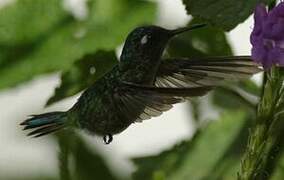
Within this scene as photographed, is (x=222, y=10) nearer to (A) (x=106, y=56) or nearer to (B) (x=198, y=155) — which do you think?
(A) (x=106, y=56)

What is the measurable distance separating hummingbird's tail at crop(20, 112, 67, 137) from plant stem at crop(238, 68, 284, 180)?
423 mm

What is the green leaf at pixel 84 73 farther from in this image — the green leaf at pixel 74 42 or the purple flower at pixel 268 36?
the purple flower at pixel 268 36

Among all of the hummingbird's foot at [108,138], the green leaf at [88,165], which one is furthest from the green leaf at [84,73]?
the hummingbird's foot at [108,138]

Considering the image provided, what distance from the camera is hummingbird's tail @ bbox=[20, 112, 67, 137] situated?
1816mm

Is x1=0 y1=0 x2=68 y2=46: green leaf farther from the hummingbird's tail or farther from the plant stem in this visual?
the plant stem

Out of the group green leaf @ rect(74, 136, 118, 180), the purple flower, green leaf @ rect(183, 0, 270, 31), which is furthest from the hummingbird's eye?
green leaf @ rect(74, 136, 118, 180)

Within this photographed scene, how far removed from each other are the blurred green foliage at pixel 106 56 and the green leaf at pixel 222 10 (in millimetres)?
282

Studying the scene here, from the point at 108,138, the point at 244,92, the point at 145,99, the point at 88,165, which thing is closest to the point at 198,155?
the point at 244,92

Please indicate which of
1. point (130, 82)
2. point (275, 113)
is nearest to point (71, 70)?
point (130, 82)

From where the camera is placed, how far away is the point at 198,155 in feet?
7.40

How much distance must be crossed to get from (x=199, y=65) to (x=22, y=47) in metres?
0.59

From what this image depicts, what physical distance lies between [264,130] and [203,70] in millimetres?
257

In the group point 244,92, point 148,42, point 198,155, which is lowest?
point 198,155

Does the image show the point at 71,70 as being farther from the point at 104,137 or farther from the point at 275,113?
the point at 275,113
